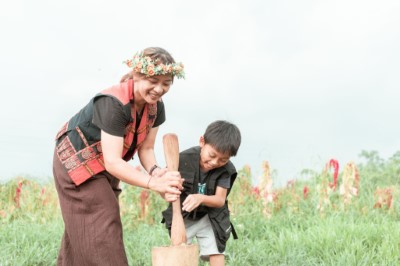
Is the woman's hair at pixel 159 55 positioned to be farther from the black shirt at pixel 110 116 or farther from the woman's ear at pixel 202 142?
the woman's ear at pixel 202 142

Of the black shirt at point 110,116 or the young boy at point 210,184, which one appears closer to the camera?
the black shirt at point 110,116

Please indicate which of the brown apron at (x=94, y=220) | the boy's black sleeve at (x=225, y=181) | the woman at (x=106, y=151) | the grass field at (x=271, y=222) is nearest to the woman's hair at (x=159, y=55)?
the woman at (x=106, y=151)

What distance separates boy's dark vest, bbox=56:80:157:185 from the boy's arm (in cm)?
45

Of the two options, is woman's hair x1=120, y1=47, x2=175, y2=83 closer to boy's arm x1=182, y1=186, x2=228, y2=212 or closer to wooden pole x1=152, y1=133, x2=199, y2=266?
wooden pole x1=152, y1=133, x2=199, y2=266

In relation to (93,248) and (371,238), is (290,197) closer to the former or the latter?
(371,238)

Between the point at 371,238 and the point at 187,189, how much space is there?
1969 millimetres

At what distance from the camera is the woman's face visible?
2967mm

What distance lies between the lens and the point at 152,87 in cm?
297

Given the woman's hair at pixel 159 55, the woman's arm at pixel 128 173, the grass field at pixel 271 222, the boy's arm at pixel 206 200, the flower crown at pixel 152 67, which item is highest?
the woman's hair at pixel 159 55

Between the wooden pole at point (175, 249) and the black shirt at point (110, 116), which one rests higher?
the black shirt at point (110, 116)

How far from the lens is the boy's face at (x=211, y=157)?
327 cm

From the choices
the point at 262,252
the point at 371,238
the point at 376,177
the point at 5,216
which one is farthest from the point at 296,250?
the point at 376,177

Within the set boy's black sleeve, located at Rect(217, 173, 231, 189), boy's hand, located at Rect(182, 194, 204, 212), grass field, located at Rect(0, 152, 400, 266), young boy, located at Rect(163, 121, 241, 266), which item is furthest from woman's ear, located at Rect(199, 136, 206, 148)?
grass field, located at Rect(0, 152, 400, 266)

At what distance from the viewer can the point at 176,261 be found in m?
2.63
